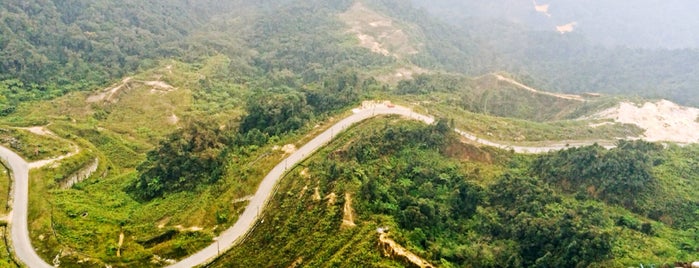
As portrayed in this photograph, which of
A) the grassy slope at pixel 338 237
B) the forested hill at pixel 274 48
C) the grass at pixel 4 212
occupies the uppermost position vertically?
the grassy slope at pixel 338 237

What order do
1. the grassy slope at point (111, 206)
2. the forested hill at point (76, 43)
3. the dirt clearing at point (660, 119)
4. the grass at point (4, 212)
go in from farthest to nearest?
1. the forested hill at point (76, 43)
2. the dirt clearing at point (660, 119)
3. the grassy slope at point (111, 206)
4. the grass at point (4, 212)

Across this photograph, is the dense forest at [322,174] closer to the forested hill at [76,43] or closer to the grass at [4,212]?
the forested hill at [76,43]

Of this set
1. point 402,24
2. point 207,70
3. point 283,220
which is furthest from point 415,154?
point 402,24

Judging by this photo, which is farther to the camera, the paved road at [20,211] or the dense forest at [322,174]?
the paved road at [20,211]

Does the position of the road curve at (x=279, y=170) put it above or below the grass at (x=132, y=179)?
above

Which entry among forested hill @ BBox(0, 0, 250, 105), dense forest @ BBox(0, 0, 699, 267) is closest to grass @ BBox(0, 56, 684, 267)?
dense forest @ BBox(0, 0, 699, 267)

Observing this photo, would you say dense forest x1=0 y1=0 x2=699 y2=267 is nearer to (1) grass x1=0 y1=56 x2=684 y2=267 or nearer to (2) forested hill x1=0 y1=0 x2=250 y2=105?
(1) grass x1=0 y1=56 x2=684 y2=267

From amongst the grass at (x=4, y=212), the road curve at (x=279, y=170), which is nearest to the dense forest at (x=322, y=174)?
the road curve at (x=279, y=170)

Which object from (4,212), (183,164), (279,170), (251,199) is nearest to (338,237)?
(251,199)
